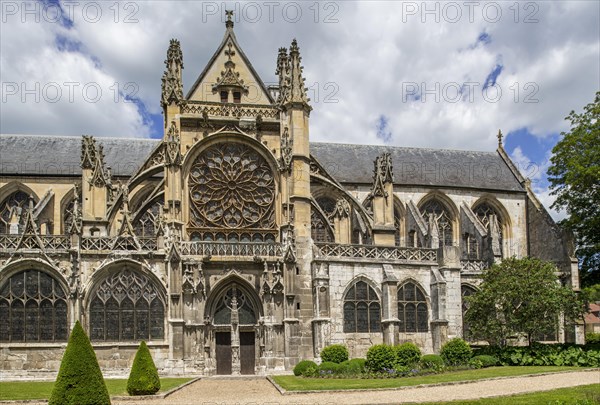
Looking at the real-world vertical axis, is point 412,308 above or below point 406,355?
above

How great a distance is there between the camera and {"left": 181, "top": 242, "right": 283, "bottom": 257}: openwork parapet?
106 feet

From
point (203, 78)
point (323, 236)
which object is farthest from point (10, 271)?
point (323, 236)

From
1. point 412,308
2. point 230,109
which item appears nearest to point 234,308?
point 412,308

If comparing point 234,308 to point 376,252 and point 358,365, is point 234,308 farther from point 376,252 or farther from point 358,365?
point 376,252

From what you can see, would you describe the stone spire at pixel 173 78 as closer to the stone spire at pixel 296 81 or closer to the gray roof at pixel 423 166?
the stone spire at pixel 296 81

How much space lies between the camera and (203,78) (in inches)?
1497

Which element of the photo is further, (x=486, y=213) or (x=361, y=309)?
(x=486, y=213)

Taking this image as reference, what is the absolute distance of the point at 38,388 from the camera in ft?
79.6

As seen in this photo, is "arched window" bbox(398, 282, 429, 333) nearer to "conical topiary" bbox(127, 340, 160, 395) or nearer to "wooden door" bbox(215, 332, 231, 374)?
"wooden door" bbox(215, 332, 231, 374)

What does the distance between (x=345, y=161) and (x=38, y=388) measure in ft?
88.3

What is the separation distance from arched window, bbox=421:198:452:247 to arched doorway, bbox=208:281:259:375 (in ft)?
54.7

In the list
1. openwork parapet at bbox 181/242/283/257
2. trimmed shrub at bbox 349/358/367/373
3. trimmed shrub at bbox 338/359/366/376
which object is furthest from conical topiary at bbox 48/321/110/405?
openwork parapet at bbox 181/242/283/257

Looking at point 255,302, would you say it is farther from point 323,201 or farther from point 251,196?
point 323,201

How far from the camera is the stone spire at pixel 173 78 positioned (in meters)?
35.3
